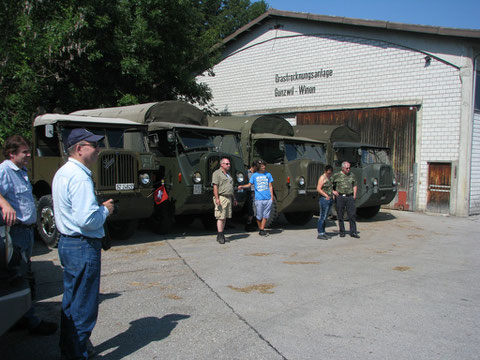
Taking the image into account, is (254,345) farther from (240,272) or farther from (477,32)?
(477,32)

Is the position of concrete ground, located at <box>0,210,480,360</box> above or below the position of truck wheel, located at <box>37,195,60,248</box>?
below

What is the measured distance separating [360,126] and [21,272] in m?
15.3

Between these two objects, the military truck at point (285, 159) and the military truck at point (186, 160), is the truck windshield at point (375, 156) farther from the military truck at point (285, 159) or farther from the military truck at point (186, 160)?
the military truck at point (186, 160)

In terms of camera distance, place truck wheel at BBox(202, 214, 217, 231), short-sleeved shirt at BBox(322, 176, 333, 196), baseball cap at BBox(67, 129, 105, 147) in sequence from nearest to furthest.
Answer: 1. baseball cap at BBox(67, 129, 105, 147)
2. short-sleeved shirt at BBox(322, 176, 333, 196)
3. truck wheel at BBox(202, 214, 217, 231)

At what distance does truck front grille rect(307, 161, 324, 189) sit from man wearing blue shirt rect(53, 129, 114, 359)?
7636 mm

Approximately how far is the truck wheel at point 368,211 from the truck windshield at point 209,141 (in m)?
5.35

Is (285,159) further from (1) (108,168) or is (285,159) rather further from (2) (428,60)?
(2) (428,60)

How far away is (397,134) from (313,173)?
6.88 metres

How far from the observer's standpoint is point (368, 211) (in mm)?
13492

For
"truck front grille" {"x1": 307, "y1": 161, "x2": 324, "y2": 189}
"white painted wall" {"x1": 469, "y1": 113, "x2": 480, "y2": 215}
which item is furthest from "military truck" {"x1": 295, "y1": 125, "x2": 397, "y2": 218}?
"white painted wall" {"x1": 469, "y1": 113, "x2": 480, "y2": 215}

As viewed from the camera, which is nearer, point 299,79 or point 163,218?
point 163,218

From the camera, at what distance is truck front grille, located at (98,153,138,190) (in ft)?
25.8

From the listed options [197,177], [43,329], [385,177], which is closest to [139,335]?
[43,329]

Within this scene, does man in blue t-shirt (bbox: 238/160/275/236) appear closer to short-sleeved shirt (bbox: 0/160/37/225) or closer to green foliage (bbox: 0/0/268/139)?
short-sleeved shirt (bbox: 0/160/37/225)
